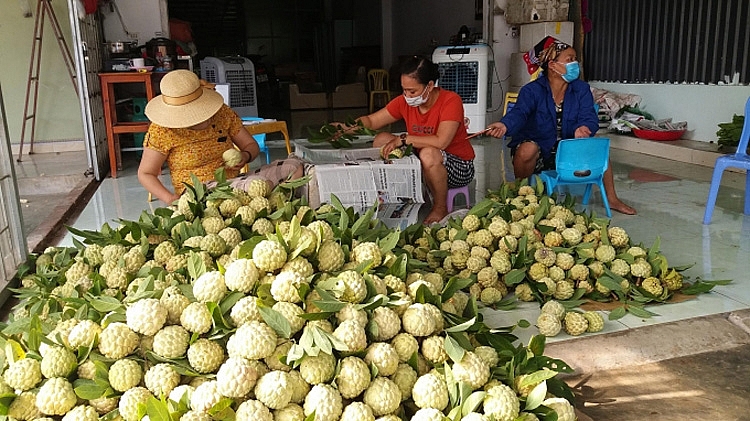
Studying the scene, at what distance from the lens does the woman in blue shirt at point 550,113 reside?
3949 mm

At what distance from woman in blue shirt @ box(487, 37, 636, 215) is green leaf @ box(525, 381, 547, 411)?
275cm

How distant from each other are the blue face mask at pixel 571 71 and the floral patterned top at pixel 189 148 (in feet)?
7.19

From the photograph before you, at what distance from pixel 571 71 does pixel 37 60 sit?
5786mm

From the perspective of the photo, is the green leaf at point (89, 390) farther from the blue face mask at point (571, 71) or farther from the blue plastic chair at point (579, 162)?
the blue face mask at point (571, 71)

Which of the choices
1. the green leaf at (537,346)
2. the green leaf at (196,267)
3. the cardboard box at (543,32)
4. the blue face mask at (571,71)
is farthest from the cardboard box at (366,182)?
the cardboard box at (543,32)

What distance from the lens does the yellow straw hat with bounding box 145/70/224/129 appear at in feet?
9.68

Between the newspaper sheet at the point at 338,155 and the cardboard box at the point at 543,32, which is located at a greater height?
the cardboard box at the point at 543,32

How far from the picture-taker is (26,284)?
2.15 m

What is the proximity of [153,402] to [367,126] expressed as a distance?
3077 mm

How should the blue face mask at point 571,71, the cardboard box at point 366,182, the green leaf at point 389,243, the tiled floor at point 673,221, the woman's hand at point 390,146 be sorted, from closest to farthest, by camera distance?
the green leaf at point 389,243
the tiled floor at point 673,221
the cardboard box at point 366,182
the woman's hand at point 390,146
the blue face mask at point 571,71

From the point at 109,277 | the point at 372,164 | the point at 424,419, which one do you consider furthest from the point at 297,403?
the point at 372,164

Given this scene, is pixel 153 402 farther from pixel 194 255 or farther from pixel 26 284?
pixel 26 284

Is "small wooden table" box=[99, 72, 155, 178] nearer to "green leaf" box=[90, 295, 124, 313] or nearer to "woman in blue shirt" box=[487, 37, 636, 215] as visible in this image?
"woman in blue shirt" box=[487, 37, 636, 215]

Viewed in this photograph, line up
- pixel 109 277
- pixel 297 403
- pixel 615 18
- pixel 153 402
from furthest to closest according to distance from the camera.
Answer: pixel 615 18 < pixel 109 277 < pixel 297 403 < pixel 153 402
